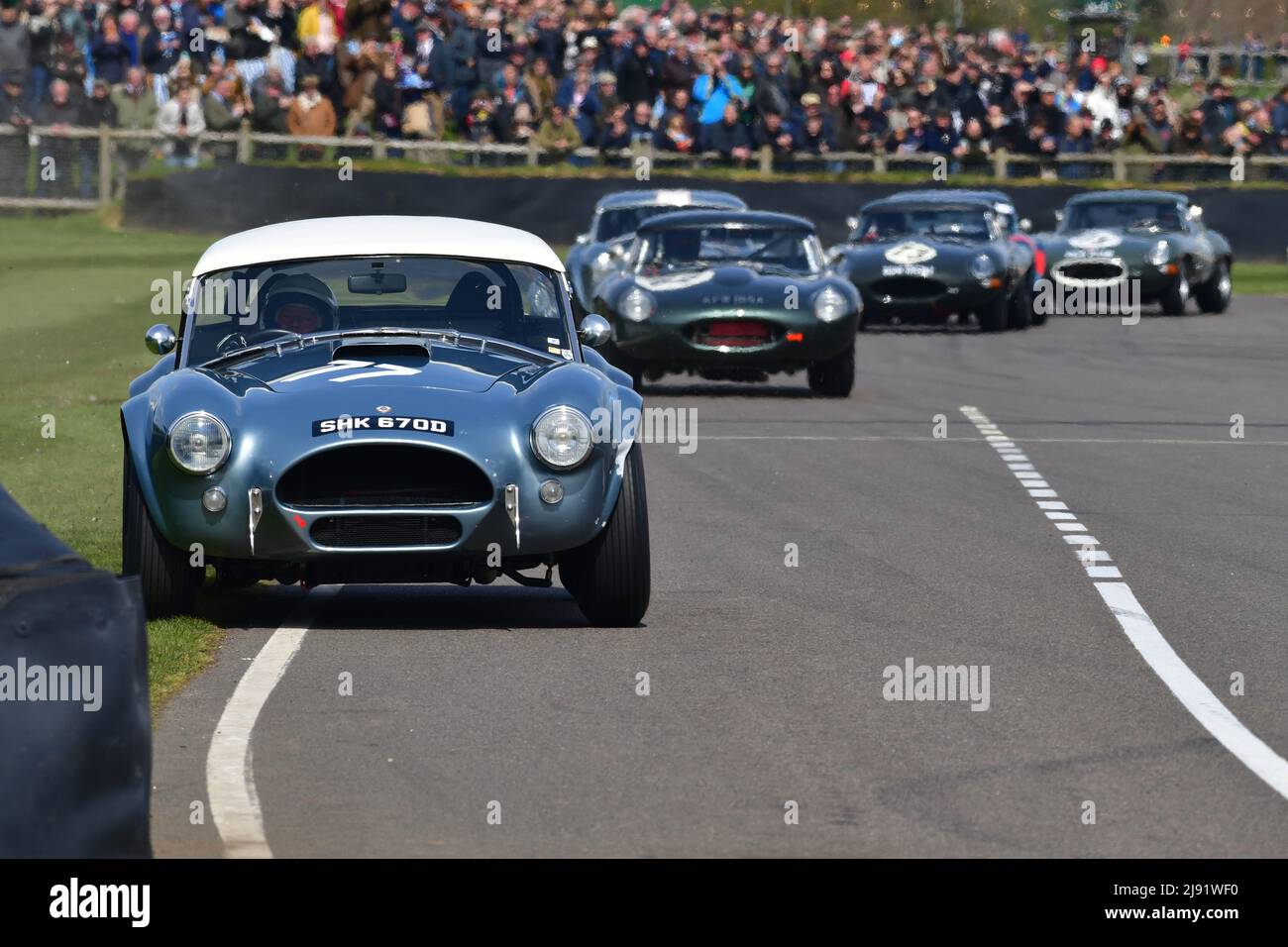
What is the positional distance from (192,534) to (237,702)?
4.17 ft

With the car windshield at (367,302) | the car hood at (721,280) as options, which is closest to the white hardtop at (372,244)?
the car windshield at (367,302)

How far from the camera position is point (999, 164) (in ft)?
118

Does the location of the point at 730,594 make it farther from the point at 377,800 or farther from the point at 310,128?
the point at 310,128

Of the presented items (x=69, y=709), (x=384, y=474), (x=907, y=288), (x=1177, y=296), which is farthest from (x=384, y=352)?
(x=1177, y=296)

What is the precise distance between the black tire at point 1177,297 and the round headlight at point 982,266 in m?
4.37

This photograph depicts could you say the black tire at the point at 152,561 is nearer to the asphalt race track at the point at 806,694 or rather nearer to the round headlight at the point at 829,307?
the asphalt race track at the point at 806,694

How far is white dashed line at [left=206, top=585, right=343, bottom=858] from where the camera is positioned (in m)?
5.98

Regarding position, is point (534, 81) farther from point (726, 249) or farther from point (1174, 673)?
point (1174, 673)

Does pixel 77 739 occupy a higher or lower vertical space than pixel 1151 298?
higher

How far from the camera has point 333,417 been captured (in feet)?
28.8

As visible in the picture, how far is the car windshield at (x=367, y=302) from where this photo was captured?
10008 mm

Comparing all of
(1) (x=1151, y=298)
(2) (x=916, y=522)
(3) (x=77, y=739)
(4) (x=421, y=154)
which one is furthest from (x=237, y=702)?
(4) (x=421, y=154)

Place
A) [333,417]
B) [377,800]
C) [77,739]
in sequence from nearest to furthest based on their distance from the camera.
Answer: [77,739] → [377,800] → [333,417]

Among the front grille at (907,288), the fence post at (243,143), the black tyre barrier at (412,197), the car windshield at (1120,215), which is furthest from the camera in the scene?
the fence post at (243,143)
